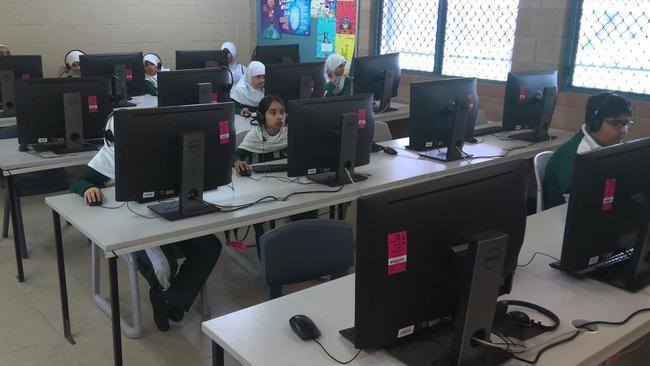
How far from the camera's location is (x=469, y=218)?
1.27 metres

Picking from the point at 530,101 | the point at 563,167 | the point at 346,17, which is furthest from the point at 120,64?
the point at 563,167

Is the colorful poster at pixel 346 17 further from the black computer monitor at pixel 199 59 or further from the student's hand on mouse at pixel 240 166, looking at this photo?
the student's hand on mouse at pixel 240 166

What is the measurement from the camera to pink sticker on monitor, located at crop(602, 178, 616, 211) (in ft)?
5.27

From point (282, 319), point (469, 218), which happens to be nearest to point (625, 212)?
point (469, 218)

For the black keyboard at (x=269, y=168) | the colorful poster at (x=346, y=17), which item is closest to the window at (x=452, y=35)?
the colorful poster at (x=346, y=17)

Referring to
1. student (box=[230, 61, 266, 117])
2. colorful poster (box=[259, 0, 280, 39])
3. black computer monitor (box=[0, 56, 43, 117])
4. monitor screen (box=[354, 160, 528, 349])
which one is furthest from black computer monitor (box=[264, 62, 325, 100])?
colorful poster (box=[259, 0, 280, 39])

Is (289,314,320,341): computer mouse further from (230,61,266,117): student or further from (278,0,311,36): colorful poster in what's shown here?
(278,0,311,36): colorful poster

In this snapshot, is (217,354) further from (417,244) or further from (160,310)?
(160,310)

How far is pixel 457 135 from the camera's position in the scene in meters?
3.16

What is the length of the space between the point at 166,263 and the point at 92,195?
1.38 ft

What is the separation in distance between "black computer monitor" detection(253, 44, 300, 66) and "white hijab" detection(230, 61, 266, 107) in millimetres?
718

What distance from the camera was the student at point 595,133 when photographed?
2.53 metres

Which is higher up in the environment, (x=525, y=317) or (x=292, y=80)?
(x=292, y=80)

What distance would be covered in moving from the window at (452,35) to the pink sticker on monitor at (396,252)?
3.74 metres
